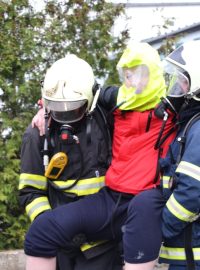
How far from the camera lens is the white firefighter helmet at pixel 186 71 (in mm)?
2781

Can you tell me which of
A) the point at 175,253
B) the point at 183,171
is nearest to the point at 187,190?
the point at 183,171

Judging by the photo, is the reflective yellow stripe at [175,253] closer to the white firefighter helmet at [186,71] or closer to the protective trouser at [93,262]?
the protective trouser at [93,262]

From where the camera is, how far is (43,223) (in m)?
2.97

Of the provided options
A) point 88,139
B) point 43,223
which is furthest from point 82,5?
point 43,223

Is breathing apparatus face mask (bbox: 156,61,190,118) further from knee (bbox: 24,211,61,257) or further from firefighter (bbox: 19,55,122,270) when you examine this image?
knee (bbox: 24,211,61,257)

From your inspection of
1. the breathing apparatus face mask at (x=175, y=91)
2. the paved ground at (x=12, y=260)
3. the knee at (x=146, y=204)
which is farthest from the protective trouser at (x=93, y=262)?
the paved ground at (x=12, y=260)

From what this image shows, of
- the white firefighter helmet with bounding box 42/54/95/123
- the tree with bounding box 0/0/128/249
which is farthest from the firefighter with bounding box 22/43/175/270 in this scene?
the tree with bounding box 0/0/128/249

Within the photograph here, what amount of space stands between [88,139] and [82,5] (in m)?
2.72

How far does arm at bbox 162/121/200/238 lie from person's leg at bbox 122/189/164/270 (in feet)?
0.25

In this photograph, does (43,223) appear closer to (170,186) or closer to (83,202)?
(83,202)

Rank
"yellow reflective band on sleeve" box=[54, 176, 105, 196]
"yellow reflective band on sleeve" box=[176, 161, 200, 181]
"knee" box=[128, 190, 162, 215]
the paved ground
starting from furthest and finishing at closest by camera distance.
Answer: the paved ground
"yellow reflective band on sleeve" box=[54, 176, 105, 196]
"knee" box=[128, 190, 162, 215]
"yellow reflective band on sleeve" box=[176, 161, 200, 181]

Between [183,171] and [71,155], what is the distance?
76 centimetres

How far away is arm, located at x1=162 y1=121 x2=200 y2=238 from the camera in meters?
2.63

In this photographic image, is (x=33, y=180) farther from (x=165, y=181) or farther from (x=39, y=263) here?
(x=165, y=181)
